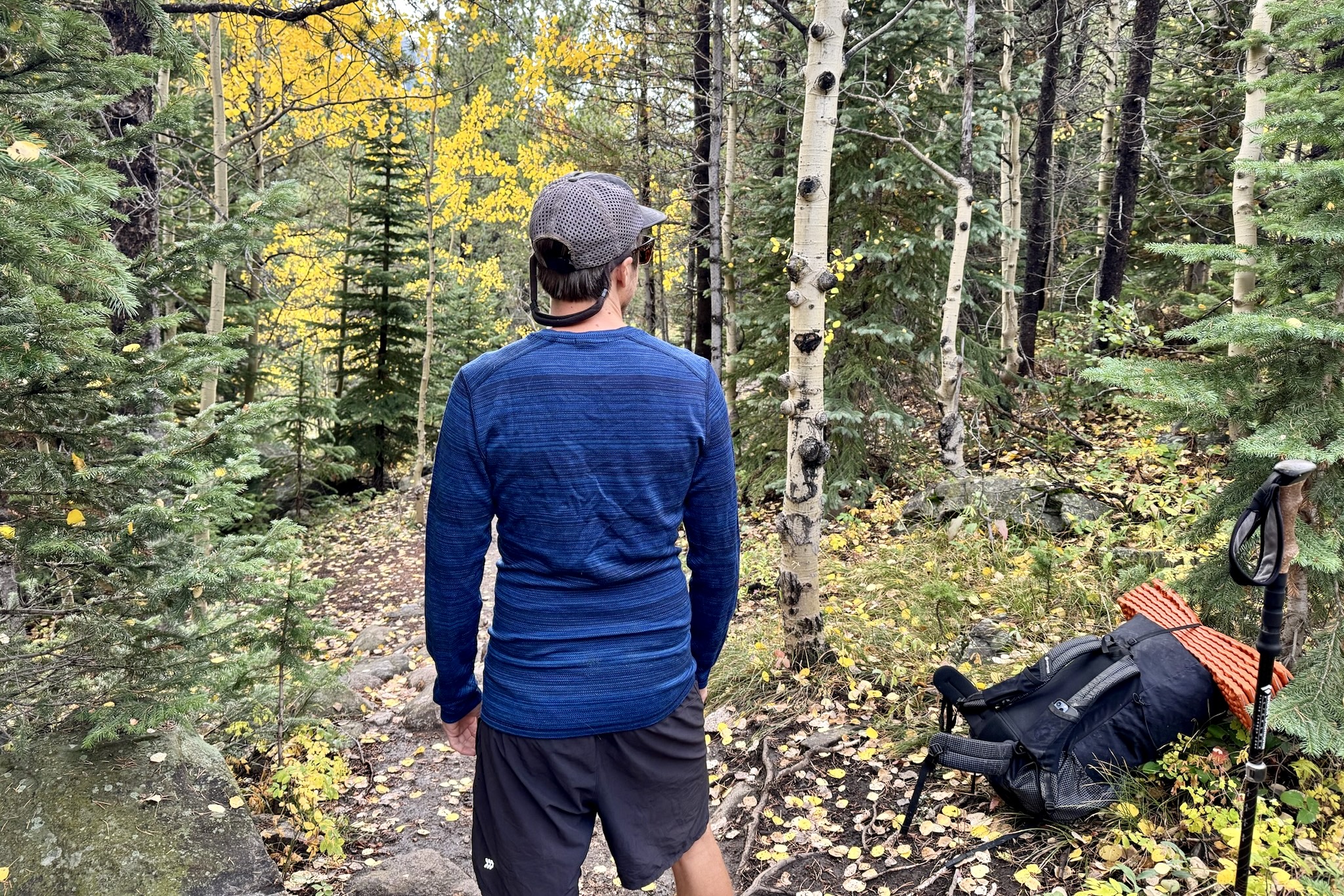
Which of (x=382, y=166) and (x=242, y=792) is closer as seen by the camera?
(x=242, y=792)

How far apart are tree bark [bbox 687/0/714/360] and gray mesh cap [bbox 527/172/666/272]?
22.1ft

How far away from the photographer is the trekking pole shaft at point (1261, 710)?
7.03 ft

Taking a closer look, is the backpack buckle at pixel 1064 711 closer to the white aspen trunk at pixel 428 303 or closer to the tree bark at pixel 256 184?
the tree bark at pixel 256 184

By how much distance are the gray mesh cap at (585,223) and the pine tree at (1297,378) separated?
2.21 m

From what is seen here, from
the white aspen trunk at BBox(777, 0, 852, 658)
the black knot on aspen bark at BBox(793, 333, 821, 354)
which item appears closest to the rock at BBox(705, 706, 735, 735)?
the white aspen trunk at BBox(777, 0, 852, 658)

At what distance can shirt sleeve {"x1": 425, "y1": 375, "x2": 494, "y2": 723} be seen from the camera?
1734 mm

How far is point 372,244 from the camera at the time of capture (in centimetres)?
1301

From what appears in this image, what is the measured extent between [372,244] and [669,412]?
12.8 m

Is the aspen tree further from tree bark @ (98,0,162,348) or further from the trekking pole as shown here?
the trekking pole

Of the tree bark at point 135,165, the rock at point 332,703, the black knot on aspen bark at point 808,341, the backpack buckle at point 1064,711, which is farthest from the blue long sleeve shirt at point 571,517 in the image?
the tree bark at point 135,165

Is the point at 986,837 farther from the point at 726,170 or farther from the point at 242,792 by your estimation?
the point at 726,170

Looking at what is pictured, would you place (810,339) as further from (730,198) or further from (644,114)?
(644,114)

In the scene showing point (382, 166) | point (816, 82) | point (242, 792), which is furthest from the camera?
point (382, 166)

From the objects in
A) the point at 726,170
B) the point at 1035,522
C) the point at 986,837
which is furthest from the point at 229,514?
the point at 726,170
